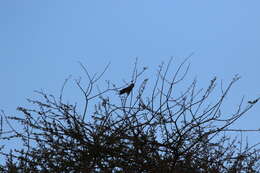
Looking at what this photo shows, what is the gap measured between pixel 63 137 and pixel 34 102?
2.20 feet

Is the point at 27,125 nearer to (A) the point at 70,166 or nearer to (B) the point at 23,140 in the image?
(B) the point at 23,140

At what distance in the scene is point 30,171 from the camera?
3.54 meters

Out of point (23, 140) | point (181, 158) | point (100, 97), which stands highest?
point (100, 97)

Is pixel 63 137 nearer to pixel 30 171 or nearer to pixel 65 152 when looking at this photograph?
pixel 65 152

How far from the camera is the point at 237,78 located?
414 cm

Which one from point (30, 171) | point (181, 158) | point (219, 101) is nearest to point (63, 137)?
point (30, 171)

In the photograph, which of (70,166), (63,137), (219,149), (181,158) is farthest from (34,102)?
(219,149)

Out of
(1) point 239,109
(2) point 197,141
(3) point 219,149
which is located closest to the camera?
(2) point 197,141

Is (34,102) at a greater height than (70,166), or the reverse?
(34,102)

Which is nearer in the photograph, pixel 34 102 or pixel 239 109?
pixel 239 109

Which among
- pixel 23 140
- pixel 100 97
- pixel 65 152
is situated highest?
pixel 100 97

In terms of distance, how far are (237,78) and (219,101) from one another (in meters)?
0.50

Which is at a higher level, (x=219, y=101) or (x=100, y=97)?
(x=100, y=97)

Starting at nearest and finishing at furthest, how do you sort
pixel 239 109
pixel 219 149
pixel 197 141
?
pixel 197 141
pixel 239 109
pixel 219 149
